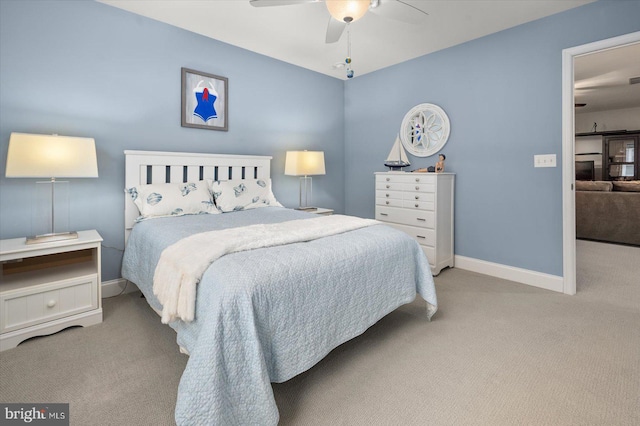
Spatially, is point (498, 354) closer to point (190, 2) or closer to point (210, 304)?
point (210, 304)

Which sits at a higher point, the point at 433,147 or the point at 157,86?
the point at 157,86

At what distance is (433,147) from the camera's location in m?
3.87

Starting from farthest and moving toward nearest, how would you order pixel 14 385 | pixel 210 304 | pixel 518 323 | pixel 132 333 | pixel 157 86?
1. pixel 157 86
2. pixel 518 323
3. pixel 132 333
4. pixel 14 385
5. pixel 210 304

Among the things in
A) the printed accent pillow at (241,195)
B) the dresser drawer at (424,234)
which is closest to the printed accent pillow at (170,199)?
the printed accent pillow at (241,195)

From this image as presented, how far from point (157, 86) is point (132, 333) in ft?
7.36

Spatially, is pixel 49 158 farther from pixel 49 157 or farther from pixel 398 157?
pixel 398 157

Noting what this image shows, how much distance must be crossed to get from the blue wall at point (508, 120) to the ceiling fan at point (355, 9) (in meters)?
1.54

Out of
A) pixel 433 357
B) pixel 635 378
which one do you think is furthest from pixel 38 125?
pixel 635 378

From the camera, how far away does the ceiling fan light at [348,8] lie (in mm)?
1861

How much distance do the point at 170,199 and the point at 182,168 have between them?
52cm

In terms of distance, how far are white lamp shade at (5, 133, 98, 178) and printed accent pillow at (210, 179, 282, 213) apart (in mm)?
1025

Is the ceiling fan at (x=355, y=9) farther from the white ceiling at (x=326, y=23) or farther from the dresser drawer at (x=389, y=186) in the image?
the dresser drawer at (x=389, y=186)

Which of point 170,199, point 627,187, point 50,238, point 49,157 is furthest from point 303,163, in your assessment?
point 627,187

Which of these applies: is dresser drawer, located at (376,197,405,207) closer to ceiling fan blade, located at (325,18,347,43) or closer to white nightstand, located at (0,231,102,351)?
ceiling fan blade, located at (325,18,347,43)
